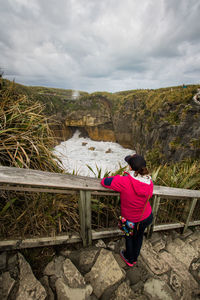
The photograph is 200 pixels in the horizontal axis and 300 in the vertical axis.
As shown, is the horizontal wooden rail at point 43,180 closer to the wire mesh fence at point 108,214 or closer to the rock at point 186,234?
the wire mesh fence at point 108,214

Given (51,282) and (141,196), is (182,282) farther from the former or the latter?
(51,282)

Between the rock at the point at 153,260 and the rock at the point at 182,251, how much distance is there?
322mm

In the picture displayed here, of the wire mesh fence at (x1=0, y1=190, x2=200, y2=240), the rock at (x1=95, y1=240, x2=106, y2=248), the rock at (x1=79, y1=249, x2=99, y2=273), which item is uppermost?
the wire mesh fence at (x1=0, y1=190, x2=200, y2=240)

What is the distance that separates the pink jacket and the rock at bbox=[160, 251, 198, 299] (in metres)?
0.93

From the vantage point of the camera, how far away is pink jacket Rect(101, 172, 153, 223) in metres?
1.43

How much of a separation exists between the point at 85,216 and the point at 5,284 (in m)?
0.96

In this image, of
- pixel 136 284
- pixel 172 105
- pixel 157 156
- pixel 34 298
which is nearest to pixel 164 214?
pixel 136 284

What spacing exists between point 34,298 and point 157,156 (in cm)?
929

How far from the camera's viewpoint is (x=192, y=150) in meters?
6.47

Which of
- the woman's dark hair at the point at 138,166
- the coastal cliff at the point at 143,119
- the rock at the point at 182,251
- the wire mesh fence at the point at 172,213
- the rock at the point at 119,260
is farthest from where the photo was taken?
the coastal cliff at the point at 143,119

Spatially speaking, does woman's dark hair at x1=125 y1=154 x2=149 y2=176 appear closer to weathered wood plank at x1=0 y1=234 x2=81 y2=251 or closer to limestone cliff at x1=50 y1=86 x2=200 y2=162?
weathered wood plank at x1=0 y1=234 x2=81 y2=251

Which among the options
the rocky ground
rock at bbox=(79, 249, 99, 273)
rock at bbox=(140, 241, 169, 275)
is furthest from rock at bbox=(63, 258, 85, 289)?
rock at bbox=(140, 241, 169, 275)

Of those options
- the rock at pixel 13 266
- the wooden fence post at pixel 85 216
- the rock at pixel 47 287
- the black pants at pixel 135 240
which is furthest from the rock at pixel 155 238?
the rock at pixel 13 266

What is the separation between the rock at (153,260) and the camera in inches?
66.0
